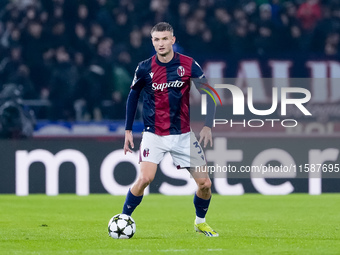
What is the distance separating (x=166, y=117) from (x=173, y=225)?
1765mm

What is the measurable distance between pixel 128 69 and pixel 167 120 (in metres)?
6.72

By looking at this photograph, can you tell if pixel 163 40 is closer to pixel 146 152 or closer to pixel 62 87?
pixel 146 152

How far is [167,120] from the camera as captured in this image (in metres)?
7.13

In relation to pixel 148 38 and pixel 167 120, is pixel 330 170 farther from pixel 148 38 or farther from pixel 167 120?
pixel 167 120

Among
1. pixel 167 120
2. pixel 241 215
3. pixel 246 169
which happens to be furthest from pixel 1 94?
pixel 167 120

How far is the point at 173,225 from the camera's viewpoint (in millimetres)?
8508

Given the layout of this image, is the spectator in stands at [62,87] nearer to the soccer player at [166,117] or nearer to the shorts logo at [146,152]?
the soccer player at [166,117]

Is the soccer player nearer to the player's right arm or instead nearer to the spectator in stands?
the player's right arm

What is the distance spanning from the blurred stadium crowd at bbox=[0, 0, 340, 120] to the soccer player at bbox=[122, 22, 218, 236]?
606cm

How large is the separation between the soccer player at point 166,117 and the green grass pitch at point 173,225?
533 mm

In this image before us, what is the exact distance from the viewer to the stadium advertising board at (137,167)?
12.2 meters

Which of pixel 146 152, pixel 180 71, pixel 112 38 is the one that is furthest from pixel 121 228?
pixel 112 38

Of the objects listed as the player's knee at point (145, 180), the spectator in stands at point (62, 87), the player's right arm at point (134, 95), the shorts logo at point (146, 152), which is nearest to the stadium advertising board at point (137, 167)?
the spectator in stands at point (62, 87)

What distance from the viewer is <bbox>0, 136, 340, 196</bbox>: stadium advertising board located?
39.9 ft
